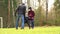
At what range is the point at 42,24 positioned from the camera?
34594 mm

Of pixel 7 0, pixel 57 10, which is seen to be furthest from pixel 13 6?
pixel 57 10

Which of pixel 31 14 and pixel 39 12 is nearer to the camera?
pixel 31 14

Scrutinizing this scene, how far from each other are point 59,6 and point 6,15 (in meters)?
7.82

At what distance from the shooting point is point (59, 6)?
122ft

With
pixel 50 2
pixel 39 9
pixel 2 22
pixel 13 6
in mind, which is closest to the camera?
pixel 2 22

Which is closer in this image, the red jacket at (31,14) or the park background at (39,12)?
the red jacket at (31,14)

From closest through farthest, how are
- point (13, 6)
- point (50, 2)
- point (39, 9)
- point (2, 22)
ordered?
point (2, 22) → point (13, 6) → point (39, 9) → point (50, 2)

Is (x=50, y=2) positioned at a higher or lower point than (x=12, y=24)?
higher

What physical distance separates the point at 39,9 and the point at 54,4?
2854 mm

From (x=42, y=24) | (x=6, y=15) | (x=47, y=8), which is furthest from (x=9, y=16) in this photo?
(x=47, y=8)

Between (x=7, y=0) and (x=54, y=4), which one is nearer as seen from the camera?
(x=7, y=0)

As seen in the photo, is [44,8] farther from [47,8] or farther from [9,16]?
[9,16]

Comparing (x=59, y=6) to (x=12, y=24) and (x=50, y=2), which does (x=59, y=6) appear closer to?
(x=50, y=2)

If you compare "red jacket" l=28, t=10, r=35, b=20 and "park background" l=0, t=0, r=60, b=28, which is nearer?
"red jacket" l=28, t=10, r=35, b=20
